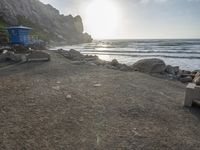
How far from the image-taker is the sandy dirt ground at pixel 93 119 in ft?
13.8

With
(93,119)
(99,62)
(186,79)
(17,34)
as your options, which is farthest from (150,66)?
(17,34)

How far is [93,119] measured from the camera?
5.28 m

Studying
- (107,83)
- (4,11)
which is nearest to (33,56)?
(107,83)

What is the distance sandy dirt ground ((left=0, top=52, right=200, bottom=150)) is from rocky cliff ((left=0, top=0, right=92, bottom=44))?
59.3 m

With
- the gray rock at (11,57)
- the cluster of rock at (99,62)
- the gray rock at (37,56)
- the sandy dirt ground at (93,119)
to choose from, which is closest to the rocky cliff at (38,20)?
Result: the cluster of rock at (99,62)

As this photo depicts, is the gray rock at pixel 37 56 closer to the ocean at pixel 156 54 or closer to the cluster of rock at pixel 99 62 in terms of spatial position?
the cluster of rock at pixel 99 62

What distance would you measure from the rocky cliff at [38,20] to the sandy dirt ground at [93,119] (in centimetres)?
5934

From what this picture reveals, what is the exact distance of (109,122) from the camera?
203 inches

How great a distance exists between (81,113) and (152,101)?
9.02 ft

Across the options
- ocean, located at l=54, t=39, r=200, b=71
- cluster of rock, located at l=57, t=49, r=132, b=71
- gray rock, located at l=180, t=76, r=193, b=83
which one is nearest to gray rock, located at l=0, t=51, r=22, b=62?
cluster of rock, located at l=57, t=49, r=132, b=71

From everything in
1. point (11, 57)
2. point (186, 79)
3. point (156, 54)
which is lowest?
point (156, 54)

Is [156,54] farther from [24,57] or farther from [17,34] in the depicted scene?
[24,57]

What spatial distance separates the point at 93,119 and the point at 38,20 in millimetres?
94335

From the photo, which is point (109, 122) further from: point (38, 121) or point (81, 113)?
point (38, 121)
